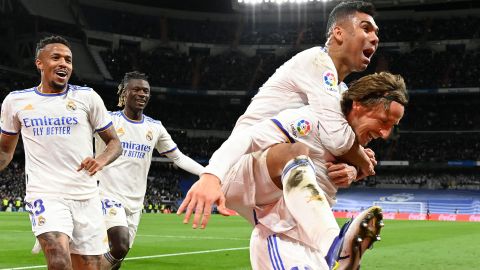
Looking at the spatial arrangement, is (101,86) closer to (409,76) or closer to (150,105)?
Result: (150,105)

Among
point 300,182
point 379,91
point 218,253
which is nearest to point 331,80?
point 379,91

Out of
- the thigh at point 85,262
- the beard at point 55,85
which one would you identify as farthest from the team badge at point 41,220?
the beard at point 55,85

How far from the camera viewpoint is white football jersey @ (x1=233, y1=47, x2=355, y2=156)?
3.97 meters

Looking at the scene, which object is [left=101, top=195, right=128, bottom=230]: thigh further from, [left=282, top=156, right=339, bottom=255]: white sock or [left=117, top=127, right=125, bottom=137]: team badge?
[left=282, top=156, right=339, bottom=255]: white sock

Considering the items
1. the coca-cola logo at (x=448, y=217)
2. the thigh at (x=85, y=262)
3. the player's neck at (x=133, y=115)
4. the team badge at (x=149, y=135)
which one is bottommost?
the coca-cola logo at (x=448, y=217)

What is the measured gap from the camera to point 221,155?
3225 mm

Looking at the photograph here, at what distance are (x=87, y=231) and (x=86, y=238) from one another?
0.06 meters

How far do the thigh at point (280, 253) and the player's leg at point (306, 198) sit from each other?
0.99 feet

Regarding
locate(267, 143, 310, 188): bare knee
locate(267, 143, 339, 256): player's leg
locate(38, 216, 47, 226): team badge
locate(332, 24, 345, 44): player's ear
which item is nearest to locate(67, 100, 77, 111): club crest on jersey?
locate(38, 216, 47, 226): team badge

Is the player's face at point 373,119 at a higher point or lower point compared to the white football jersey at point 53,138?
higher

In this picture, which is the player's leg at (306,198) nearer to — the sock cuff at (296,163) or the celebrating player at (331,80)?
the sock cuff at (296,163)

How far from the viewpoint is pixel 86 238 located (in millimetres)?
5461

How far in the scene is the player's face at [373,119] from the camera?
3717mm

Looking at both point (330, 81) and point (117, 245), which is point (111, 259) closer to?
point (117, 245)
